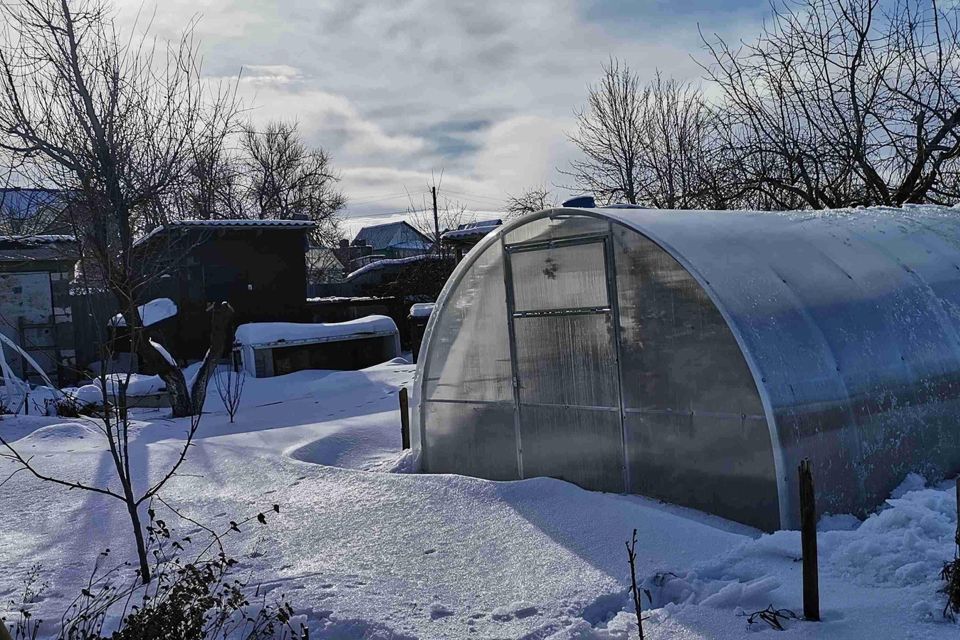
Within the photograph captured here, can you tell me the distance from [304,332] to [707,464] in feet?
44.5

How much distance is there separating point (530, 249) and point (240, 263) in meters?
15.1

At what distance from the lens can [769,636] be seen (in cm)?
388

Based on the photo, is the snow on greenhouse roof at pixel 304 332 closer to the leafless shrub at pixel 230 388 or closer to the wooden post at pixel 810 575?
the leafless shrub at pixel 230 388

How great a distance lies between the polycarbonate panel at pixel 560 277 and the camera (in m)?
6.85

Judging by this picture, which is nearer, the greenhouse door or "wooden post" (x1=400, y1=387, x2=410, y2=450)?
Answer: the greenhouse door

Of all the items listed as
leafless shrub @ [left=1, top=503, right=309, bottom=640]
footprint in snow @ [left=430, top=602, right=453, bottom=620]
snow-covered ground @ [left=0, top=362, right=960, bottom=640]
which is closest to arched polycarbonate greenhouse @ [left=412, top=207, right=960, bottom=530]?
snow-covered ground @ [left=0, top=362, right=960, bottom=640]

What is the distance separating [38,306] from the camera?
17.9 m

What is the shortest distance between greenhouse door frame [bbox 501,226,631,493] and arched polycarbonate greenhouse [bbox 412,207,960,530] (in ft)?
0.05

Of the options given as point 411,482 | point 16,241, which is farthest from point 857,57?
point 16,241

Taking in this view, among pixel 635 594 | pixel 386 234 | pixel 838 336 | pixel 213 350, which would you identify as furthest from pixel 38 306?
pixel 386 234

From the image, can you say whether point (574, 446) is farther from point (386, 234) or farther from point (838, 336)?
point (386, 234)

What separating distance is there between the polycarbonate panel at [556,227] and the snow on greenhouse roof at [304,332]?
11.3 m

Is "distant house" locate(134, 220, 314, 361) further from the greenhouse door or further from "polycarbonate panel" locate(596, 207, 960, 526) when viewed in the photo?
"polycarbonate panel" locate(596, 207, 960, 526)

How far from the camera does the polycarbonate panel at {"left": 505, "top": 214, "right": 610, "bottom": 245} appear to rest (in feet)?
22.5
